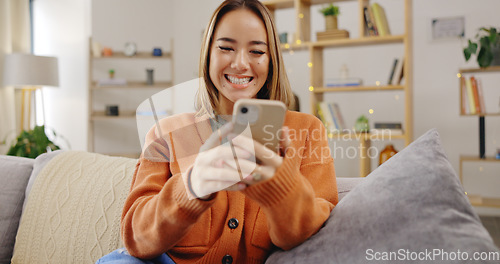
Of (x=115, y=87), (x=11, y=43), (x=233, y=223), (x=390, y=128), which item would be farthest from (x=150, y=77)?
(x=233, y=223)

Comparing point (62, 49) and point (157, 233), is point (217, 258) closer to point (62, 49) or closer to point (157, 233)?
point (157, 233)

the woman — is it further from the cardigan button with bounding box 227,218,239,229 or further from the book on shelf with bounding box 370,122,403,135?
the book on shelf with bounding box 370,122,403,135

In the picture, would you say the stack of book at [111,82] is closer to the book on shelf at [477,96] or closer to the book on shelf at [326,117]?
the book on shelf at [326,117]

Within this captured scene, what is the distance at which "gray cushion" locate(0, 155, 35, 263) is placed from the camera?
1.39m

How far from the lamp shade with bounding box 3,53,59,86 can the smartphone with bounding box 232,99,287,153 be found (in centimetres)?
391

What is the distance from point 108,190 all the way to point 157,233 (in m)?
0.56

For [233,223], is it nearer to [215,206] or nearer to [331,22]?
[215,206]

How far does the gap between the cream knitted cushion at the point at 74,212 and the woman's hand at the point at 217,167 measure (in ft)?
2.08

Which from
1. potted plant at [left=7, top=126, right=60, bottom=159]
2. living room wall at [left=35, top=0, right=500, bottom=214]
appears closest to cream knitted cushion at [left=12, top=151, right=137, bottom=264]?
potted plant at [left=7, top=126, right=60, bottom=159]

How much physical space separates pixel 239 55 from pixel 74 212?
28.6 inches

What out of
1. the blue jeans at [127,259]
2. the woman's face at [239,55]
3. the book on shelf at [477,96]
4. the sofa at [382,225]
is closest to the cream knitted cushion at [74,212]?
the sofa at [382,225]

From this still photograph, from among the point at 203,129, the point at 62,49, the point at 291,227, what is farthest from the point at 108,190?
the point at 62,49

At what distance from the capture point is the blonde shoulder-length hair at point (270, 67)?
3.35 feet

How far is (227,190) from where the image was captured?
0.85 metres
